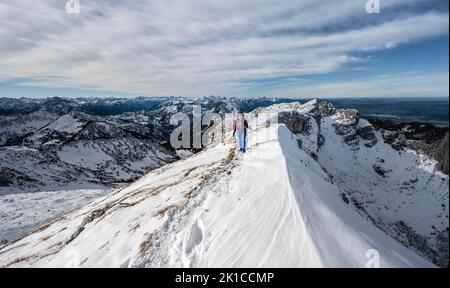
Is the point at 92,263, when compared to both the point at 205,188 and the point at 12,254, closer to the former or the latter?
the point at 205,188

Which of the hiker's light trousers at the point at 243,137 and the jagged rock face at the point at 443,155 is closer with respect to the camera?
the jagged rock face at the point at 443,155

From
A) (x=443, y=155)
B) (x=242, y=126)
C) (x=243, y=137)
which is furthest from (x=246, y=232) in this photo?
(x=243, y=137)

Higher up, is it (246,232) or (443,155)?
(443,155)

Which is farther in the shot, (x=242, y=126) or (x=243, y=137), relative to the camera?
(x=243, y=137)

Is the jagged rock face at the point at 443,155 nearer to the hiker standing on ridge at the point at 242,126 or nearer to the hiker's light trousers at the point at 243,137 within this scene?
the hiker standing on ridge at the point at 242,126

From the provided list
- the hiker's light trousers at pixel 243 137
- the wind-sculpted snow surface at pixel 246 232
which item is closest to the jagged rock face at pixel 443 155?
the wind-sculpted snow surface at pixel 246 232

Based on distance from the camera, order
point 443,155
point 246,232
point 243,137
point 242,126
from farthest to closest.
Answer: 1. point 243,137
2. point 242,126
3. point 246,232
4. point 443,155

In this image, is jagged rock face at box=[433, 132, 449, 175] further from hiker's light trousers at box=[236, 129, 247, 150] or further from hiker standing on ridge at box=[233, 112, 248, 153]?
hiker's light trousers at box=[236, 129, 247, 150]

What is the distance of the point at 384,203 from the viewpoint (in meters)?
135

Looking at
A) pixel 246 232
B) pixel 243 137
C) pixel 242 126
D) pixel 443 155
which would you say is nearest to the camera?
pixel 443 155

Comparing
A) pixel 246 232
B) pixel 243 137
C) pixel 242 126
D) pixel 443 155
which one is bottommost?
pixel 246 232

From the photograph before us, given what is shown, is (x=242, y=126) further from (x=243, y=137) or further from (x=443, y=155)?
(x=443, y=155)
